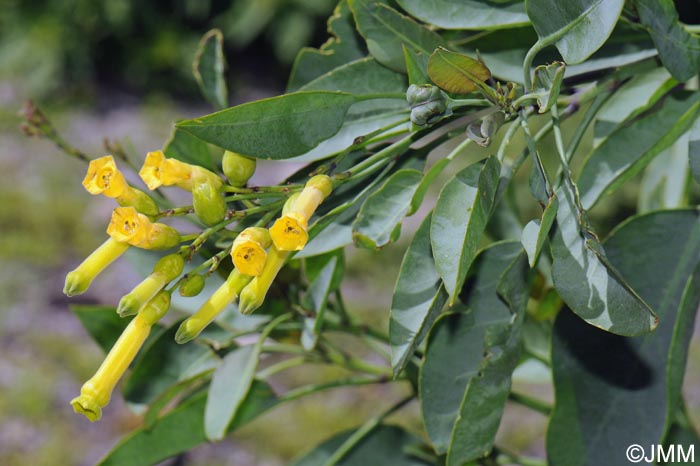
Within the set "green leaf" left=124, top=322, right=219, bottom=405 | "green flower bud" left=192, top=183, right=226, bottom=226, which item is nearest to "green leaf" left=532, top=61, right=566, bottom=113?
"green flower bud" left=192, top=183, right=226, bottom=226

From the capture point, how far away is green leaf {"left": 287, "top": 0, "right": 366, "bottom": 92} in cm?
73

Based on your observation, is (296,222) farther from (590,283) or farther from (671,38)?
(671,38)

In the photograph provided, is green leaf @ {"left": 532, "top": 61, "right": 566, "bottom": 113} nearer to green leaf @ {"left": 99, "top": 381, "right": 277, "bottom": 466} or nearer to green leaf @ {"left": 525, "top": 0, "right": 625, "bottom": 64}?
green leaf @ {"left": 525, "top": 0, "right": 625, "bottom": 64}

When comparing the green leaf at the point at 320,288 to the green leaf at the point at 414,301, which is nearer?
the green leaf at the point at 414,301

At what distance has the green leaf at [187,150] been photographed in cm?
68

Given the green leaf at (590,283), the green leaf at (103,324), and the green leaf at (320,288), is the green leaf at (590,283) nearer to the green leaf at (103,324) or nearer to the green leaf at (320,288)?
the green leaf at (320,288)

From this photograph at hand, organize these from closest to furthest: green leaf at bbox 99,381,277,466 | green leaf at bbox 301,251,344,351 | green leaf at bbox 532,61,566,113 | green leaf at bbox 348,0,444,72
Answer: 1. green leaf at bbox 532,61,566,113
2. green leaf at bbox 348,0,444,72
3. green leaf at bbox 301,251,344,351
4. green leaf at bbox 99,381,277,466

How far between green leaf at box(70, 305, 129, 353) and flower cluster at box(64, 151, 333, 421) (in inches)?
10.1

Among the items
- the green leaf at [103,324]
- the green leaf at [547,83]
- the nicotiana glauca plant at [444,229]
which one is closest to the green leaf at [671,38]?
the nicotiana glauca plant at [444,229]

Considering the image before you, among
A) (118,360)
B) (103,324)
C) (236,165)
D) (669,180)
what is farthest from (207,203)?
(669,180)

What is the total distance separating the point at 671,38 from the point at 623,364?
280 millimetres

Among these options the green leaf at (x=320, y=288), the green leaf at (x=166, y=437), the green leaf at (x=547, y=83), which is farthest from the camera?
the green leaf at (x=166, y=437)

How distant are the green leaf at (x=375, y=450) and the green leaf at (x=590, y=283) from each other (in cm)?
40

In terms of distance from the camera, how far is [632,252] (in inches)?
27.3
